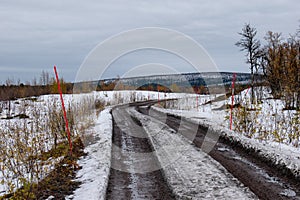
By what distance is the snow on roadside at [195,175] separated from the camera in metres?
4.46

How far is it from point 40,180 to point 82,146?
2.86m

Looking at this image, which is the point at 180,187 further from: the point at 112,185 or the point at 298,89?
the point at 298,89

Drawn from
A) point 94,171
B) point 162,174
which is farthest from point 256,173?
point 94,171

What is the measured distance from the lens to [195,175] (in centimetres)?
538

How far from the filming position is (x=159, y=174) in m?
5.68

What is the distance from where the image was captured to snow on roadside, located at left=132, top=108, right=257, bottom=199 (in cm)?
446

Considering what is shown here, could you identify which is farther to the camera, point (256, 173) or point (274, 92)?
point (274, 92)

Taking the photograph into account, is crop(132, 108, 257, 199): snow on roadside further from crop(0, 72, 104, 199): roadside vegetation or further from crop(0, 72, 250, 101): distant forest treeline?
crop(0, 72, 250, 101): distant forest treeline

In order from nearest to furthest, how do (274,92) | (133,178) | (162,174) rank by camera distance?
(133,178) → (162,174) → (274,92)

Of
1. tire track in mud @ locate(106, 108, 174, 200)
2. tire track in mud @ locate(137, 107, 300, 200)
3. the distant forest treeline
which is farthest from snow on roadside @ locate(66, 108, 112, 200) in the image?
the distant forest treeline

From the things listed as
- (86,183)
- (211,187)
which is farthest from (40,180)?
(211,187)

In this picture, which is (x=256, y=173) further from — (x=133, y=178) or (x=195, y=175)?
(x=133, y=178)

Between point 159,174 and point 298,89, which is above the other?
point 298,89

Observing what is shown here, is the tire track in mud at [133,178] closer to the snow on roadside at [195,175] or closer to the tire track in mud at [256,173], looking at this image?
the snow on roadside at [195,175]
